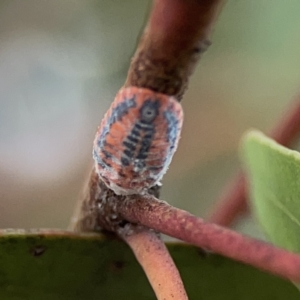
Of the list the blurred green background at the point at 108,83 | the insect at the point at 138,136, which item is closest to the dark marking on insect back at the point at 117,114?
the insect at the point at 138,136

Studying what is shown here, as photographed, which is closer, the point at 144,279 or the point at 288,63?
the point at 144,279

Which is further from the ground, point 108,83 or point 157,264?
point 157,264

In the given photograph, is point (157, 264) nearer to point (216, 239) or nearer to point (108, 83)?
point (216, 239)

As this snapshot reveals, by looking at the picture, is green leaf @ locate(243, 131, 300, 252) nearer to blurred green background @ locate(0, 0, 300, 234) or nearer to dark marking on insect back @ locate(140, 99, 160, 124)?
dark marking on insect back @ locate(140, 99, 160, 124)

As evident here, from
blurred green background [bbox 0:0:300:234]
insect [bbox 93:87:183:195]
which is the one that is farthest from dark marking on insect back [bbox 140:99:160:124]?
blurred green background [bbox 0:0:300:234]

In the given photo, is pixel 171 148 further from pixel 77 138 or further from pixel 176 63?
pixel 77 138

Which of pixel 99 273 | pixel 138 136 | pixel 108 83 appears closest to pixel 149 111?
pixel 138 136

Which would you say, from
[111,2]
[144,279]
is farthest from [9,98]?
[144,279]
